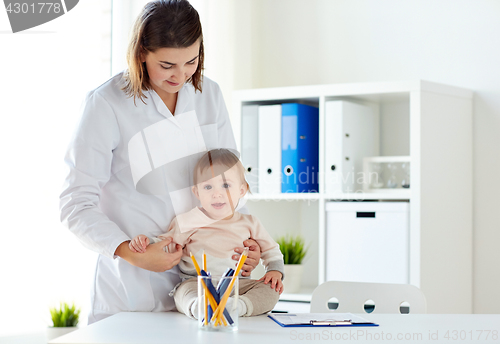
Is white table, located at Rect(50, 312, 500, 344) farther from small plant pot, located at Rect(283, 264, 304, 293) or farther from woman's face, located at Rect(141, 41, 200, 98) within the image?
small plant pot, located at Rect(283, 264, 304, 293)

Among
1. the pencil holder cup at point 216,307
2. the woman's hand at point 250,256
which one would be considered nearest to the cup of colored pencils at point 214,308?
the pencil holder cup at point 216,307

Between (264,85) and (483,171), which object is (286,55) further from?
(483,171)

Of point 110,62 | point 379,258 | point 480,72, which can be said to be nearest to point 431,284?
point 379,258

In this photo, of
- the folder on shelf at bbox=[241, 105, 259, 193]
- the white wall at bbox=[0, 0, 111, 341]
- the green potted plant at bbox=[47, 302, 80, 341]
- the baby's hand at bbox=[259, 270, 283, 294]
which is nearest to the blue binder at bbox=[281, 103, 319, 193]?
the folder on shelf at bbox=[241, 105, 259, 193]

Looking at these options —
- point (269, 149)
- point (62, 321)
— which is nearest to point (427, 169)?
point (269, 149)

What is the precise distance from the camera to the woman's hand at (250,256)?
4.15ft

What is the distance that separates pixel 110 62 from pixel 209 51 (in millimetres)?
549

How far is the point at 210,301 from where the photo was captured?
1.00 metres

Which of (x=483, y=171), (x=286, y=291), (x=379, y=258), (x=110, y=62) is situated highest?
(x=110, y=62)

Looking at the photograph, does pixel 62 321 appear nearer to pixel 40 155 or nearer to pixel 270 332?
pixel 40 155

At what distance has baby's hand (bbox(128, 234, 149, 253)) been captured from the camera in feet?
3.80

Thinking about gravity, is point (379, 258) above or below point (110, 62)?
below

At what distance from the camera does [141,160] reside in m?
1.28

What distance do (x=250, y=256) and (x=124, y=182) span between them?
1.09 feet
